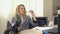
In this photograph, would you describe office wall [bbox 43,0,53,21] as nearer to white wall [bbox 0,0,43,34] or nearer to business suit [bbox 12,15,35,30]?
white wall [bbox 0,0,43,34]

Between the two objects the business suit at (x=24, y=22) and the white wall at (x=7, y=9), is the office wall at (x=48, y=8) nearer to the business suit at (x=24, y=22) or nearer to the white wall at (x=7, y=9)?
the white wall at (x=7, y=9)

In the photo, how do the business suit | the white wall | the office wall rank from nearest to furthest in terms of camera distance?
the business suit → the white wall → the office wall

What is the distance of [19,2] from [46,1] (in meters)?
1.96

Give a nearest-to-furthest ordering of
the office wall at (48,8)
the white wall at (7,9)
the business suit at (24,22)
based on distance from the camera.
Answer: the business suit at (24,22) < the white wall at (7,9) < the office wall at (48,8)

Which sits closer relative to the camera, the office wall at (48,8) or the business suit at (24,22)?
the business suit at (24,22)

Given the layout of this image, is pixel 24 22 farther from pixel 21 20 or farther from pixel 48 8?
pixel 48 8

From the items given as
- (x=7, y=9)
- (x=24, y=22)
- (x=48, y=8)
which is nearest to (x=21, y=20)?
(x=24, y=22)

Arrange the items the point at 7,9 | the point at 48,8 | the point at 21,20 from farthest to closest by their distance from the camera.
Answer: the point at 48,8 < the point at 7,9 < the point at 21,20

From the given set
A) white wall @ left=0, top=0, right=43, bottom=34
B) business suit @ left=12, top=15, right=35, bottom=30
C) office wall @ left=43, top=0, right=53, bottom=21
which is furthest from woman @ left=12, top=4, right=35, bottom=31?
office wall @ left=43, top=0, right=53, bottom=21

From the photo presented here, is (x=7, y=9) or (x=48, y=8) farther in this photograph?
(x=48, y=8)

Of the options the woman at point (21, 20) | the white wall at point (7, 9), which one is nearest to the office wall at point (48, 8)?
the white wall at point (7, 9)

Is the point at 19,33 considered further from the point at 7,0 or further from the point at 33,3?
the point at 33,3

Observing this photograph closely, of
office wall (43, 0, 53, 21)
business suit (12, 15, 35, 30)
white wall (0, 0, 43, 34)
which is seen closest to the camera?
business suit (12, 15, 35, 30)

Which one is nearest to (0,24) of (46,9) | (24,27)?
(24,27)
